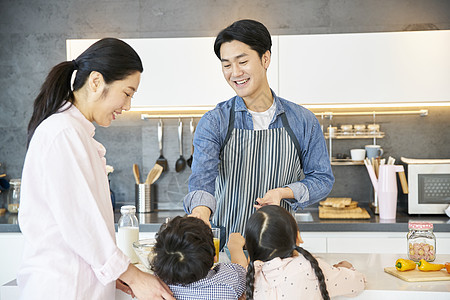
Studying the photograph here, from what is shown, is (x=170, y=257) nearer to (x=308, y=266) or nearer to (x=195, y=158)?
(x=308, y=266)

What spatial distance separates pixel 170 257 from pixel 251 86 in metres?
0.78

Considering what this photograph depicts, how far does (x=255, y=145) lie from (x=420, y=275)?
2.42ft

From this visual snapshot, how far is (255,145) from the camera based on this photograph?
6.38 feet

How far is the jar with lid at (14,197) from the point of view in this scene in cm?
335


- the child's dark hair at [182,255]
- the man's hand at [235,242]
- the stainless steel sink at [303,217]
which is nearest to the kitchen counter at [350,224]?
the stainless steel sink at [303,217]

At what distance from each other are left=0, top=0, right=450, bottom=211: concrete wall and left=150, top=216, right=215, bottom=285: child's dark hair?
2185mm

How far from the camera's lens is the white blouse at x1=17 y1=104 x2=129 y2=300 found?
119cm

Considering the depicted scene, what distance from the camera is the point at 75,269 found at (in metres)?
1.22

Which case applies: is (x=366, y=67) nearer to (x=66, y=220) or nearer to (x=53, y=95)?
(x=53, y=95)

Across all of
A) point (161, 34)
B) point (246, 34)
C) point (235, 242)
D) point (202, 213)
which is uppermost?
point (161, 34)

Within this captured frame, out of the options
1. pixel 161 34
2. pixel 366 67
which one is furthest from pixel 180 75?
pixel 366 67

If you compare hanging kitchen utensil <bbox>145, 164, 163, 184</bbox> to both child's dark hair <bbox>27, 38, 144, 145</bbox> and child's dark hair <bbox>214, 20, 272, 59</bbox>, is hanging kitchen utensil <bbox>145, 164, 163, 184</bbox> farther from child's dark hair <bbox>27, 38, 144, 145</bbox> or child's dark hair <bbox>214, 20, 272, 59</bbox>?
child's dark hair <bbox>27, 38, 144, 145</bbox>

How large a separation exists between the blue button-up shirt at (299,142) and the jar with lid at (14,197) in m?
1.92

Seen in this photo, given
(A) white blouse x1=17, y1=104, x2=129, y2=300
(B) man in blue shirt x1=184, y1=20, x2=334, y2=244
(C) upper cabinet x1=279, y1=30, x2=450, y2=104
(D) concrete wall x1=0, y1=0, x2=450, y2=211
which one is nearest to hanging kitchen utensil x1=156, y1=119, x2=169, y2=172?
(D) concrete wall x1=0, y1=0, x2=450, y2=211
